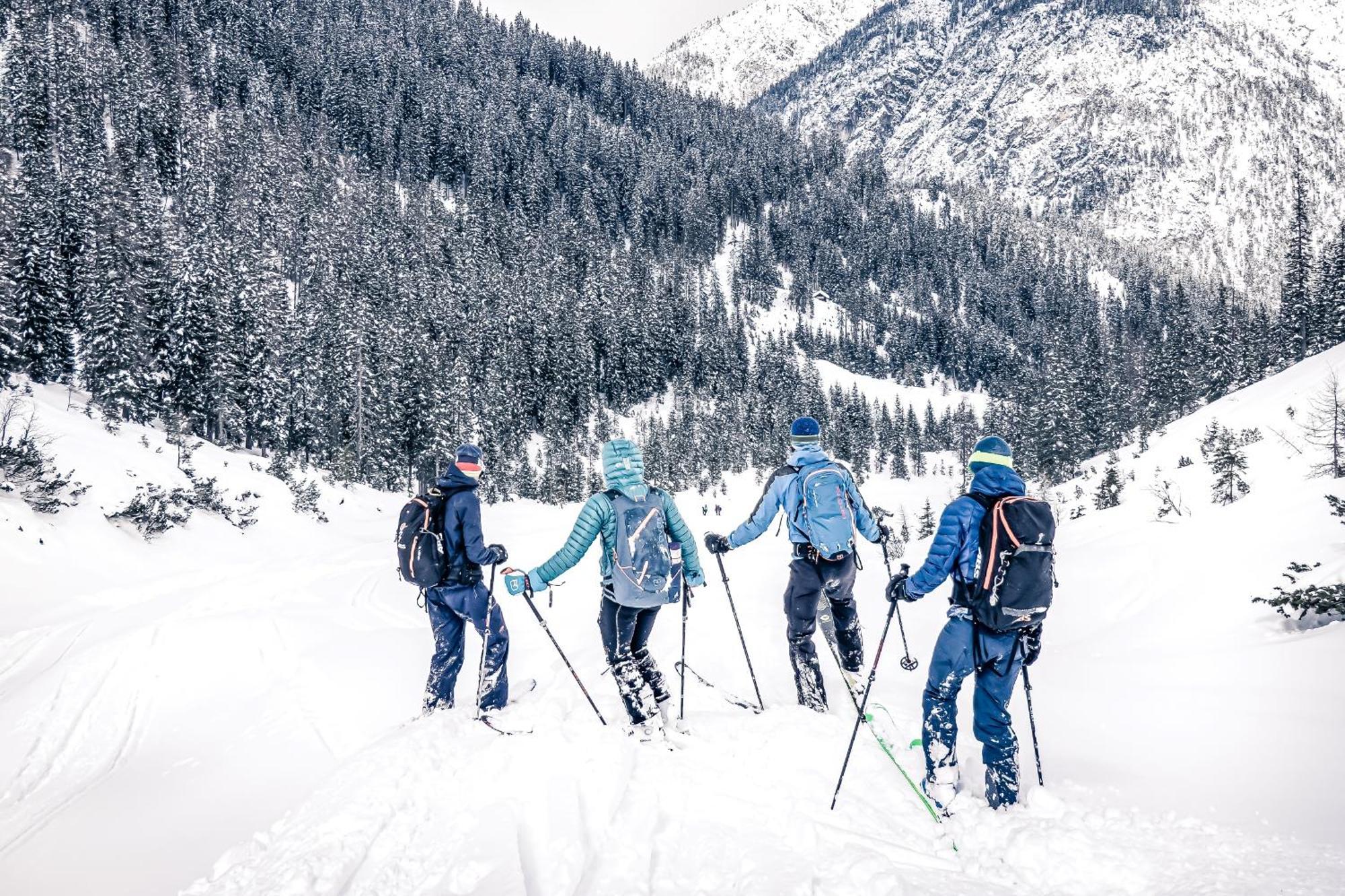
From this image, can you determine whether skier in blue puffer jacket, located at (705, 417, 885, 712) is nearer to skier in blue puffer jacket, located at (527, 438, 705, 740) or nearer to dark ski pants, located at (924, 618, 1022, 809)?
skier in blue puffer jacket, located at (527, 438, 705, 740)

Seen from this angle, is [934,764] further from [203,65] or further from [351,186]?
[203,65]

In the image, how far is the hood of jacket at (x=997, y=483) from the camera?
4.11m

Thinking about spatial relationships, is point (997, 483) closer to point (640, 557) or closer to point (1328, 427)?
point (640, 557)

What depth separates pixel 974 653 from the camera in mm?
4133

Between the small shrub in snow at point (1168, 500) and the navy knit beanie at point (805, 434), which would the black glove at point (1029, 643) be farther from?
the small shrub in snow at point (1168, 500)

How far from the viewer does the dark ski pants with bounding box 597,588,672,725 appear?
5.25 metres

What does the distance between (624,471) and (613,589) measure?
3.27ft

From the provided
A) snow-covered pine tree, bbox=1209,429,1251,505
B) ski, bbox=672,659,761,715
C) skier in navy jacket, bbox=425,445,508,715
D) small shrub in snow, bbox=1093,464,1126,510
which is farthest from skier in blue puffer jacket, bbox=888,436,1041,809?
small shrub in snow, bbox=1093,464,1126,510

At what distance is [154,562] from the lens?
15.6m

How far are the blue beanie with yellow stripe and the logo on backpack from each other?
4.29 ft

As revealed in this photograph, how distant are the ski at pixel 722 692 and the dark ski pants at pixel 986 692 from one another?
1915mm

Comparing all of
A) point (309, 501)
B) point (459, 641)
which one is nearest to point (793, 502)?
point (459, 641)

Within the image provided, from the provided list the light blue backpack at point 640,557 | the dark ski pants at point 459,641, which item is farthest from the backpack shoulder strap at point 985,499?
the dark ski pants at point 459,641

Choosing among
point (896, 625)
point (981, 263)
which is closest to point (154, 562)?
point (896, 625)
